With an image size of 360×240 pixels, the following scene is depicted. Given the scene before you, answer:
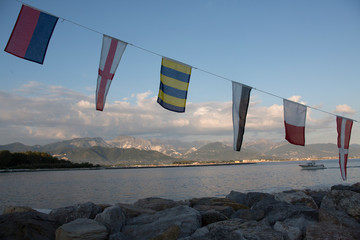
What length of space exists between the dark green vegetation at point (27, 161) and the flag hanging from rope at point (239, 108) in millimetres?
114647

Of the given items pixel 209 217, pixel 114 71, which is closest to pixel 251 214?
pixel 209 217

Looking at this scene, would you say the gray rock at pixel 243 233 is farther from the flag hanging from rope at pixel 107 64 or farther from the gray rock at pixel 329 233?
the flag hanging from rope at pixel 107 64

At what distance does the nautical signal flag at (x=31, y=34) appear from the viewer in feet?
21.6

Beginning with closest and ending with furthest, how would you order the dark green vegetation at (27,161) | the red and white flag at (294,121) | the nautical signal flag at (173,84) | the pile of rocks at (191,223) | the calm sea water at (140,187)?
the pile of rocks at (191,223) < the nautical signal flag at (173,84) < the red and white flag at (294,121) < the calm sea water at (140,187) < the dark green vegetation at (27,161)

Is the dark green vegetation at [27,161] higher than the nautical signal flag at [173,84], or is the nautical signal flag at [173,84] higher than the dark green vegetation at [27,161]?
the nautical signal flag at [173,84]

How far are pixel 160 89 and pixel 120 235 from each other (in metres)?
4.63

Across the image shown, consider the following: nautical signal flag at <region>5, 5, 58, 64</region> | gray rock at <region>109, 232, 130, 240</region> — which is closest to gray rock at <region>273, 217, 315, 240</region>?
gray rock at <region>109, 232, 130, 240</region>

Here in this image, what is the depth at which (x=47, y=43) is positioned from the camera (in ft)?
22.8

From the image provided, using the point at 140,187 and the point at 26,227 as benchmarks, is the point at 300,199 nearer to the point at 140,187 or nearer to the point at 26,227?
the point at 26,227

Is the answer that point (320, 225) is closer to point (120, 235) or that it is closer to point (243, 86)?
point (120, 235)

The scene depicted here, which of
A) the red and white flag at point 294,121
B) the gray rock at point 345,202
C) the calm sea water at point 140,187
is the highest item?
the red and white flag at point 294,121

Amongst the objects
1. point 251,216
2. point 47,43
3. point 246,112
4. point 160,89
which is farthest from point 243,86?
point 47,43

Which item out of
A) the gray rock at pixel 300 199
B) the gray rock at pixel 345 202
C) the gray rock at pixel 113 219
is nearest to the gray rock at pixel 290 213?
the gray rock at pixel 345 202

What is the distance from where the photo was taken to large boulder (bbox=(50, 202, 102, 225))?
621 centimetres
